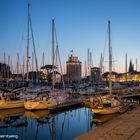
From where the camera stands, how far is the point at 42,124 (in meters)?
26.7

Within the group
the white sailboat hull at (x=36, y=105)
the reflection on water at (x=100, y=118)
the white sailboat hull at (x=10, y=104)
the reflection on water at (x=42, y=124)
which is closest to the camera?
the reflection on water at (x=42, y=124)

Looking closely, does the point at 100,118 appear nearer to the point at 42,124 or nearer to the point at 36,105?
the point at 42,124

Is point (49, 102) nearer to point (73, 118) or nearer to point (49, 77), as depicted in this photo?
point (73, 118)

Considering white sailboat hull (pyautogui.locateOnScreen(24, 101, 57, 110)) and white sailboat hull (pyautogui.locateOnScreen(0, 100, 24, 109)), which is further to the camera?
white sailboat hull (pyautogui.locateOnScreen(0, 100, 24, 109))

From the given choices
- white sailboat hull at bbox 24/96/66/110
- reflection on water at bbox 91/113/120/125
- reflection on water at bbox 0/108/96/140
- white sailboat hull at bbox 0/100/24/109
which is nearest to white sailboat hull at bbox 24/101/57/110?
white sailboat hull at bbox 24/96/66/110

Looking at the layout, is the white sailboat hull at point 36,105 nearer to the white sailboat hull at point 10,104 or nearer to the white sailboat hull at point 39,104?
the white sailboat hull at point 39,104

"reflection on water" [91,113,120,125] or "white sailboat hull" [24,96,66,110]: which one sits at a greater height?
"white sailboat hull" [24,96,66,110]

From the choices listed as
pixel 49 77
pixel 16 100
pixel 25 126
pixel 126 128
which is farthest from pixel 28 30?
pixel 49 77

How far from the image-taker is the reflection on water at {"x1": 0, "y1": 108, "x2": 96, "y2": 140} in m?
22.0

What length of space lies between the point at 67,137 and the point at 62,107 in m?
15.9

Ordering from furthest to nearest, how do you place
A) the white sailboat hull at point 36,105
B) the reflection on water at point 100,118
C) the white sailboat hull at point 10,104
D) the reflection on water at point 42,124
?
the white sailboat hull at point 10,104, the white sailboat hull at point 36,105, the reflection on water at point 100,118, the reflection on water at point 42,124

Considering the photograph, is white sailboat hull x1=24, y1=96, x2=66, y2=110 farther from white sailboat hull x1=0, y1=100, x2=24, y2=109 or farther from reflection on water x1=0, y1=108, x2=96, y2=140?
white sailboat hull x1=0, y1=100, x2=24, y2=109

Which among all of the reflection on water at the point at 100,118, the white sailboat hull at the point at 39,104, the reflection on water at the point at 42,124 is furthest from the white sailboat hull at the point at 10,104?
the reflection on water at the point at 100,118

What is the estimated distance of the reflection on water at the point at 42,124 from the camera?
22.0 metres
